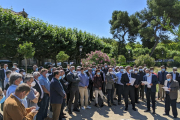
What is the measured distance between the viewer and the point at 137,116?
6.69 meters

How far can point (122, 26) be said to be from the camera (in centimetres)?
4353

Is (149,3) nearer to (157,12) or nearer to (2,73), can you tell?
(157,12)

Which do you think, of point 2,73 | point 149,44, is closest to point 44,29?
point 2,73

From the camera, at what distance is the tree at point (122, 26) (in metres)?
41.9

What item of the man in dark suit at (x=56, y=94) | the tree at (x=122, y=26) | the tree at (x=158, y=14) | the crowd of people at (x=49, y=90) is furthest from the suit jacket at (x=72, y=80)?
the tree at (x=122, y=26)

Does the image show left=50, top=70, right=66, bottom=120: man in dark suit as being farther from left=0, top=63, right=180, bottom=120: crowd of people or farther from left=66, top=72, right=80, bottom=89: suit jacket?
left=66, top=72, right=80, bottom=89: suit jacket

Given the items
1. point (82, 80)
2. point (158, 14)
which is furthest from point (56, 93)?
point (158, 14)

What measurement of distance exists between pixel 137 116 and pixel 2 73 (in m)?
8.54

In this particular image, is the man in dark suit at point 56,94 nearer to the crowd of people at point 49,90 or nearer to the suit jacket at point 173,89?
the crowd of people at point 49,90

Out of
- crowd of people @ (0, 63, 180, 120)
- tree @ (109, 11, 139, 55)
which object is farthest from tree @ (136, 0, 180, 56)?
crowd of people @ (0, 63, 180, 120)

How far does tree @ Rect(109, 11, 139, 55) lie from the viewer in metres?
41.9

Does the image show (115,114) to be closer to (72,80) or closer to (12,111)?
(72,80)

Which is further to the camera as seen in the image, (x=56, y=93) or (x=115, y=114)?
(x=115, y=114)

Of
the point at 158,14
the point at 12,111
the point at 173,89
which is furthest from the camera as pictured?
Result: the point at 158,14
